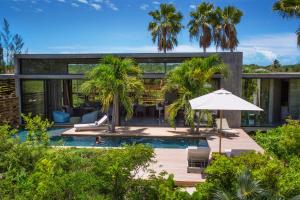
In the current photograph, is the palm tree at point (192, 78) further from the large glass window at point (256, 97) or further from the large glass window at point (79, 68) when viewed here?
the large glass window at point (79, 68)

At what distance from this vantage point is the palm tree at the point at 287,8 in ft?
55.2

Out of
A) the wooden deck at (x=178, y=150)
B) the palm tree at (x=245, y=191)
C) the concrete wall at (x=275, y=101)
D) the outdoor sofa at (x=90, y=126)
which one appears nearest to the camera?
the palm tree at (x=245, y=191)

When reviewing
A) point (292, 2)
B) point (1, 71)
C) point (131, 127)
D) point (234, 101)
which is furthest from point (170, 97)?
point (1, 71)

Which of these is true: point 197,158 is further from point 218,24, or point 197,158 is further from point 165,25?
point 218,24

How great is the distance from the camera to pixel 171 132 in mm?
15875

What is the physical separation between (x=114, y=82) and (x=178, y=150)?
530 centimetres

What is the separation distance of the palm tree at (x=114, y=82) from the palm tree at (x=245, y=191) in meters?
10.6

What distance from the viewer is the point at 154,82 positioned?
20297 mm

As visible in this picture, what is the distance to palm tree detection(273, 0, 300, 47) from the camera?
16828 mm

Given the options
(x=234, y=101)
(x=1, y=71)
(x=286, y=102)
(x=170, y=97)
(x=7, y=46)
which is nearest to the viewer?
(x=234, y=101)

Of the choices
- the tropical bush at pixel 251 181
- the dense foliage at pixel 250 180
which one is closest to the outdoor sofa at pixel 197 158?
the dense foliage at pixel 250 180

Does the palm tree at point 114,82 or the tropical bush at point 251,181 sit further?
the palm tree at point 114,82

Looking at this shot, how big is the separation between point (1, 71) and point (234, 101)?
1074 inches

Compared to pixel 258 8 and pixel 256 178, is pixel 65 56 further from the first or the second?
pixel 258 8
